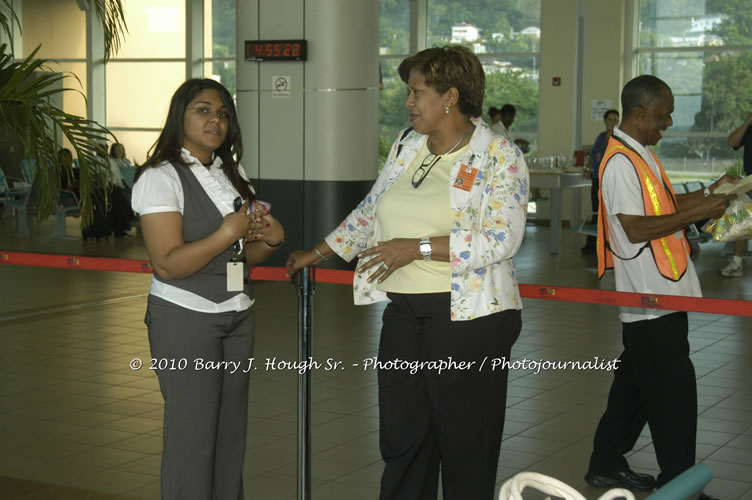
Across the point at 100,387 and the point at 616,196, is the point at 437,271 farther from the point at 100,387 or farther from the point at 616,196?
the point at 100,387

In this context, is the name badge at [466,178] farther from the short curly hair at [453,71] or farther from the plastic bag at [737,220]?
the plastic bag at [737,220]

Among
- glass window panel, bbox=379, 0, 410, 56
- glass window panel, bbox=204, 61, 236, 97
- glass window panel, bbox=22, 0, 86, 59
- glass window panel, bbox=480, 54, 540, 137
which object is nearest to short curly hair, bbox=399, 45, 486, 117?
glass window panel, bbox=480, 54, 540, 137

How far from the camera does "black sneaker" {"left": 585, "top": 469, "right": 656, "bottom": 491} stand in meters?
4.21

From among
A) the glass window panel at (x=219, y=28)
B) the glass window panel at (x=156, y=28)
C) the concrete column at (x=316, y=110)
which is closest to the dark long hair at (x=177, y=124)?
the concrete column at (x=316, y=110)

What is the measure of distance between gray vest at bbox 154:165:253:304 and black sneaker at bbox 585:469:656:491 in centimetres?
198

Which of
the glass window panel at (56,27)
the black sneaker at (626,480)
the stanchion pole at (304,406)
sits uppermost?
the glass window panel at (56,27)

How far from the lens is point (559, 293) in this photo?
396 centimetres

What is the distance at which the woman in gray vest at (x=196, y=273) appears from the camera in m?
2.94

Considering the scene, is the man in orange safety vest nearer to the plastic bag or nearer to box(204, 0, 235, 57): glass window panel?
the plastic bag

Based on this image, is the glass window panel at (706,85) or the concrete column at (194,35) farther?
the concrete column at (194,35)

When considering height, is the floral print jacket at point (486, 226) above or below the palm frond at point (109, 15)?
below

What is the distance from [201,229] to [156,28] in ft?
65.5

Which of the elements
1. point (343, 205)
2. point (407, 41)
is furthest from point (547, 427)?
point (407, 41)

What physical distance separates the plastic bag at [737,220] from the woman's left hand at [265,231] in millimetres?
1681
